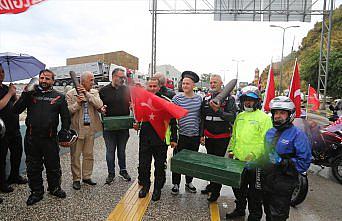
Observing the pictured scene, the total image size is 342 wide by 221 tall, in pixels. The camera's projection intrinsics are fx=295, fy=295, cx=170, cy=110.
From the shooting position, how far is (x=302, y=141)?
295 centimetres

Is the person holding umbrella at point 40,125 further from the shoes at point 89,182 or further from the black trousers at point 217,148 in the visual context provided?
the black trousers at point 217,148

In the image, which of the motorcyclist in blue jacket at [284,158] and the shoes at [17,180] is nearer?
the motorcyclist in blue jacket at [284,158]

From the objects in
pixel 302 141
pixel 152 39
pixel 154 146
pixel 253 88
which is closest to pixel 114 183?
pixel 154 146

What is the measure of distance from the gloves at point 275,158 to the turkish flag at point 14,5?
9.84ft

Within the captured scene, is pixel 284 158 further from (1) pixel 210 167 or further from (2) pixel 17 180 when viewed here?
(2) pixel 17 180

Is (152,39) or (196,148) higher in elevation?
(152,39)

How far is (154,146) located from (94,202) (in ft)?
3.83

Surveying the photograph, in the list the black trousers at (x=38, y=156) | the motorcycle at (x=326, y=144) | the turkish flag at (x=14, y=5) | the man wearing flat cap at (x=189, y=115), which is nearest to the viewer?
the turkish flag at (x=14, y=5)

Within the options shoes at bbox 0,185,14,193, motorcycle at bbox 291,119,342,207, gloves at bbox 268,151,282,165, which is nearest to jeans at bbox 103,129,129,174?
shoes at bbox 0,185,14,193

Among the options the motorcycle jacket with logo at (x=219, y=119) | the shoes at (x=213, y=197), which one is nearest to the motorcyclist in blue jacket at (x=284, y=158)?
the motorcycle jacket with logo at (x=219, y=119)

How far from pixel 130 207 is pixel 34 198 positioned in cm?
134

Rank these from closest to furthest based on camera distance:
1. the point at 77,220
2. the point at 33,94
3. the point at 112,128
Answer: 1. the point at 77,220
2. the point at 33,94
3. the point at 112,128

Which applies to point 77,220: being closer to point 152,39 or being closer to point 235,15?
point 152,39

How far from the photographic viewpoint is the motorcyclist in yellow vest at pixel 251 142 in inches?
139
